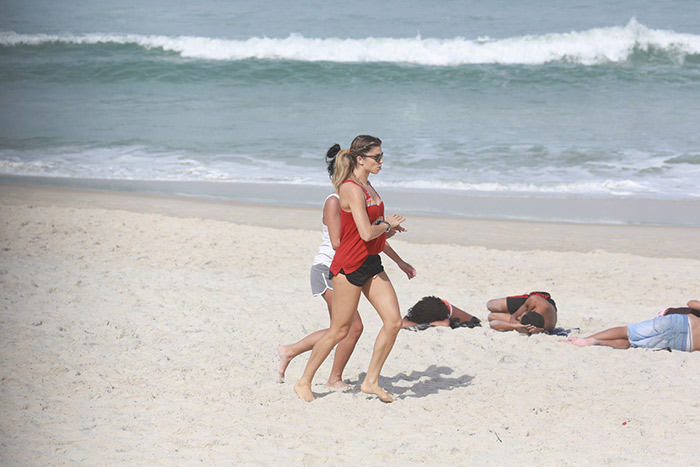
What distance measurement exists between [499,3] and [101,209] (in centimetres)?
2782

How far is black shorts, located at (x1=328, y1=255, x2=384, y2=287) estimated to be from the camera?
4531mm

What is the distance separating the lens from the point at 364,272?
4.54 m

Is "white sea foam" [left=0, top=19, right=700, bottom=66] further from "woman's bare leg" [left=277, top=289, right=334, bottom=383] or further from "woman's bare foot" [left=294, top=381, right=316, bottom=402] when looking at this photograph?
"woman's bare foot" [left=294, top=381, right=316, bottom=402]

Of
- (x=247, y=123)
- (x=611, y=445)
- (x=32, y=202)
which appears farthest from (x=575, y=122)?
(x=611, y=445)

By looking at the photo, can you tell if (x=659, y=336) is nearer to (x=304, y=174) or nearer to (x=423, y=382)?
(x=423, y=382)

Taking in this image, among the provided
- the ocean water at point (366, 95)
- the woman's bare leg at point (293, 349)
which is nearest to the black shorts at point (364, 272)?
the woman's bare leg at point (293, 349)

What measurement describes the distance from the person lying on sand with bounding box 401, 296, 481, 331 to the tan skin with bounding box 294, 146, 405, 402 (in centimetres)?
176

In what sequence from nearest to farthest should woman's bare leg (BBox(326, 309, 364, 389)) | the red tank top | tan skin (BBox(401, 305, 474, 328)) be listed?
the red tank top, woman's bare leg (BBox(326, 309, 364, 389)), tan skin (BBox(401, 305, 474, 328))

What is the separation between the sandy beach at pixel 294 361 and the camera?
4176mm

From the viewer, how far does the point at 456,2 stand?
116 feet

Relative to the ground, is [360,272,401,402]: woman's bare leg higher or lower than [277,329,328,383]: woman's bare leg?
higher

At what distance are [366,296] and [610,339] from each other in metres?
2.61

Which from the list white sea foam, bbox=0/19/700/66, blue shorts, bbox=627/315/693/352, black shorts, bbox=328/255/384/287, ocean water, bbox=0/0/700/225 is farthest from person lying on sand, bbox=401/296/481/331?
white sea foam, bbox=0/19/700/66

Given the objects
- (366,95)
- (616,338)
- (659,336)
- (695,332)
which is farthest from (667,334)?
(366,95)
